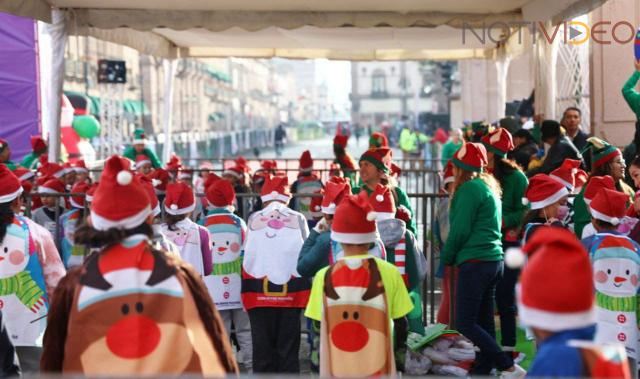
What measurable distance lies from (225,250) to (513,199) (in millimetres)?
2404

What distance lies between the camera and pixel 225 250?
7906 millimetres

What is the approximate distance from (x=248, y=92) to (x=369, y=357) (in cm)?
10553

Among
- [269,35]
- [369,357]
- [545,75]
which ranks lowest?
[369,357]

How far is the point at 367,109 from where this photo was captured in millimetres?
144750

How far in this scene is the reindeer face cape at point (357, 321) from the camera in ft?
16.6

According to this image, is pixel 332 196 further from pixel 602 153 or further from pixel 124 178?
pixel 124 178

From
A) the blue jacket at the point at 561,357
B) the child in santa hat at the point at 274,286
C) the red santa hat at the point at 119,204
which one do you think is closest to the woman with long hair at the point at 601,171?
the child in santa hat at the point at 274,286

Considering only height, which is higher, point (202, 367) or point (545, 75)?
point (545, 75)

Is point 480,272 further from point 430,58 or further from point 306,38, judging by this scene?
point 430,58

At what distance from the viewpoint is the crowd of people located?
385 cm

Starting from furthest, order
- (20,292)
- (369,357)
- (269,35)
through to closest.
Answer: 1. (269,35)
2. (20,292)
3. (369,357)

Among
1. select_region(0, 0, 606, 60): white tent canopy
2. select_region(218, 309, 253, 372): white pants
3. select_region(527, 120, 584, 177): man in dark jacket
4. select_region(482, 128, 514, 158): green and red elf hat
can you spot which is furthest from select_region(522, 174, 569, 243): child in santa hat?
select_region(0, 0, 606, 60): white tent canopy

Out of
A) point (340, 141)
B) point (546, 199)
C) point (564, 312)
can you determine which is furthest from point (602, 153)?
point (340, 141)

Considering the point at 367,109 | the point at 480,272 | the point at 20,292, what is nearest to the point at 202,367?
the point at 20,292
